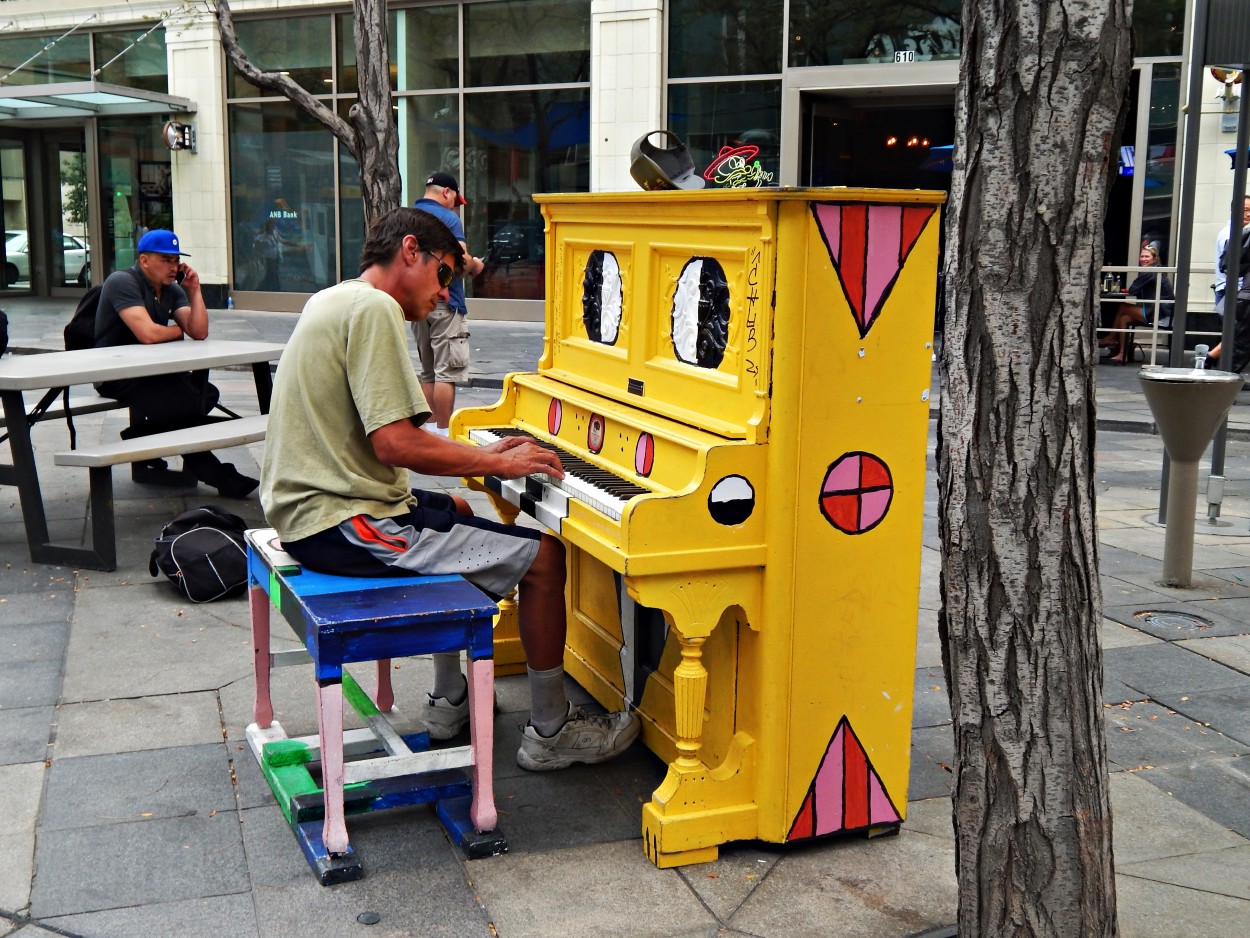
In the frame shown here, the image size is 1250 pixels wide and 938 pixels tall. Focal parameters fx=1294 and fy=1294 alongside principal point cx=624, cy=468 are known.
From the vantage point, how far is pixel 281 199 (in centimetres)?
1941

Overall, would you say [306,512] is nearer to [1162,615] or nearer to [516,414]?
[516,414]

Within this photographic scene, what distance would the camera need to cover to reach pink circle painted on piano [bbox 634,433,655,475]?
11.8ft

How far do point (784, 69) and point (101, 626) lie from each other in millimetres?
12891

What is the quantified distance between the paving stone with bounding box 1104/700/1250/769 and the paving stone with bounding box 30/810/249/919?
261 cm

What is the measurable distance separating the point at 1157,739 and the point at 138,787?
3.20m

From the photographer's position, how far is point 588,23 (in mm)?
17062

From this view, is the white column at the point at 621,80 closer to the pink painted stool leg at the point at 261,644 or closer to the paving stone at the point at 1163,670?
the paving stone at the point at 1163,670

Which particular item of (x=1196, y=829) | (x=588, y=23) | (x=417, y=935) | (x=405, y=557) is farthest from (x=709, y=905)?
(x=588, y=23)

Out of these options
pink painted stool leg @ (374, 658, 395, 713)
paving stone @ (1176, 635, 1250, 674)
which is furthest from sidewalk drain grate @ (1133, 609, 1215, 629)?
pink painted stool leg @ (374, 658, 395, 713)

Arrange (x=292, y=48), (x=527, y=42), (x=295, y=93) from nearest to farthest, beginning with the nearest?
(x=295, y=93) < (x=527, y=42) < (x=292, y=48)

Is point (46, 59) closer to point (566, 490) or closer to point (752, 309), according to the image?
point (566, 490)

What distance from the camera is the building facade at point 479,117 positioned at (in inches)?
614

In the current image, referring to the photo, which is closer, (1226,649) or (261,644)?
(261,644)

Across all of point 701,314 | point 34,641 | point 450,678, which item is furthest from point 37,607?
point 701,314
